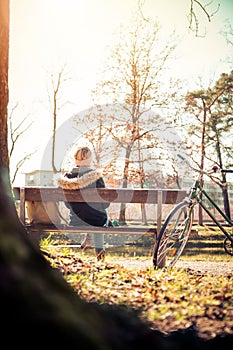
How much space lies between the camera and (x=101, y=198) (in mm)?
6293

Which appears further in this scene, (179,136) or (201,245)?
(179,136)

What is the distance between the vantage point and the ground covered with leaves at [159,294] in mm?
2717

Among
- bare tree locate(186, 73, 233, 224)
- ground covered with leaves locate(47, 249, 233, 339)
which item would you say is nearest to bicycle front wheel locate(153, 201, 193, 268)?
ground covered with leaves locate(47, 249, 233, 339)

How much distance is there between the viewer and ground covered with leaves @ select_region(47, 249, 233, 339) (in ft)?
8.91

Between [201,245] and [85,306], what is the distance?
523 inches

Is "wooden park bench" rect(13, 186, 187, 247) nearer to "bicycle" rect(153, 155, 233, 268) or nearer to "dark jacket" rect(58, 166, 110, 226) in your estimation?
"dark jacket" rect(58, 166, 110, 226)

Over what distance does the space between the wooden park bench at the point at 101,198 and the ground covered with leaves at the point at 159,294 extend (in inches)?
53.5

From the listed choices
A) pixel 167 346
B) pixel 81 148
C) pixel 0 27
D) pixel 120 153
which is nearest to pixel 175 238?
pixel 81 148

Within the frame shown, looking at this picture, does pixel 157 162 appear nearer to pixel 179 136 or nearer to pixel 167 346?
pixel 179 136

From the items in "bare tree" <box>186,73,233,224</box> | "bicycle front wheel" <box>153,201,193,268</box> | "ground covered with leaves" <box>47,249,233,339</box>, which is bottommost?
"ground covered with leaves" <box>47,249,233,339</box>

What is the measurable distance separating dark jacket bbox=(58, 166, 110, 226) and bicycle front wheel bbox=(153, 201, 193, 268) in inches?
50.1

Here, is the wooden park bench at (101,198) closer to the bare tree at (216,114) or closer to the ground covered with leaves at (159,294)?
the ground covered with leaves at (159,294)

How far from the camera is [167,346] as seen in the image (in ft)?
4.54

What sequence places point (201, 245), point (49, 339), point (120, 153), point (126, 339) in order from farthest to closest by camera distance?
point (120, 153) < point (201, 245) < point (126, 339) < point (49, 339)
